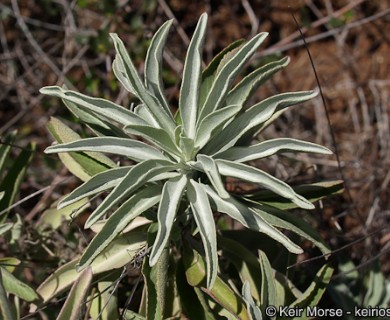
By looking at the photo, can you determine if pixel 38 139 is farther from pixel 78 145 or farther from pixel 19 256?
pixel 78 145

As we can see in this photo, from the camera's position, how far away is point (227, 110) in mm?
1361

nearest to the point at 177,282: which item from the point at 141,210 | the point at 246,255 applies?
the point at 246,255

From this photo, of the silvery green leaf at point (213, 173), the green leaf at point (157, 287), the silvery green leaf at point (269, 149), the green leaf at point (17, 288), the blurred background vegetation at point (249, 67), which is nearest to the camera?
the silvery green leaf at point (213, 173)

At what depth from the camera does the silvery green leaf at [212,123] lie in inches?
53.6

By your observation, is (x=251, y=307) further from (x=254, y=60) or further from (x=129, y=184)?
(x=254, y=60)

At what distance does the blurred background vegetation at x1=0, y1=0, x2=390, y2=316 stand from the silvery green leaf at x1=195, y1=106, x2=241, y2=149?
1077 mm

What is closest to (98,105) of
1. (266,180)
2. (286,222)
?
(266,180)

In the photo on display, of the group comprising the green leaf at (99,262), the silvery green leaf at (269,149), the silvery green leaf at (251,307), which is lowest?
the silvery green leaf at (251,307)

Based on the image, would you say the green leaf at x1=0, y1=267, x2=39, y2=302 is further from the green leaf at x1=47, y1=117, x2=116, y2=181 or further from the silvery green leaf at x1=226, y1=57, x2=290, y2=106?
the silvery green leaf at x1=226, y1=57, x2=290, y2=106

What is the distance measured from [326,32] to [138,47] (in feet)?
3.14

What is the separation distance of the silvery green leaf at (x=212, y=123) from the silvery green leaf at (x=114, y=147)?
4.4 inches

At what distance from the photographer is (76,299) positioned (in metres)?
1.57

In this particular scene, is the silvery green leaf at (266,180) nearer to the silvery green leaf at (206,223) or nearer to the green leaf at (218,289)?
the silvery green leaf at (206,223)

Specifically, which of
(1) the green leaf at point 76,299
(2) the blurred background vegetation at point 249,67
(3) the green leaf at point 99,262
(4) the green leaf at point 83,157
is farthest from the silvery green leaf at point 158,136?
(2) the blurred background vegetation at point 249,67
